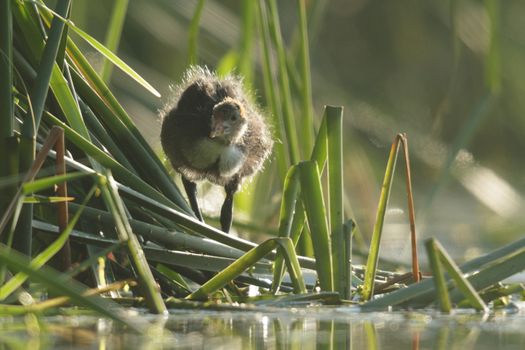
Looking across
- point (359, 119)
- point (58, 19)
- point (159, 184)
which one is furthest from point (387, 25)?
point (58, 19)

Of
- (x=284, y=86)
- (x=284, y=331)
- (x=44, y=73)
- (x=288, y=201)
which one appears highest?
(x=284, y=86)

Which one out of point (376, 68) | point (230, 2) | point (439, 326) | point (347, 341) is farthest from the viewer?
point (376, 68)

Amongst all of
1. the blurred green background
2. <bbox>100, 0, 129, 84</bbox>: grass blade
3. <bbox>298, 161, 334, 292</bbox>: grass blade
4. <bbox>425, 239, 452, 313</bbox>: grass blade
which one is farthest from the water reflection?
the blurred green background

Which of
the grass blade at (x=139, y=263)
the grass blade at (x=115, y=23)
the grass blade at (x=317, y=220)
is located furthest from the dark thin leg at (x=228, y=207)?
the grass blade at (x=139, y=263)

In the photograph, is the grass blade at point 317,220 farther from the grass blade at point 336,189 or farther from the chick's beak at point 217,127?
the chick's beak at point 217,127

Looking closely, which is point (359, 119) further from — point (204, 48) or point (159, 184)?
point (159, 184)

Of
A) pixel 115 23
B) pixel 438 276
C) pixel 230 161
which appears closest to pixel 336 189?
pixel 438 276

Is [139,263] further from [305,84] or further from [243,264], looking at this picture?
[305,84]
